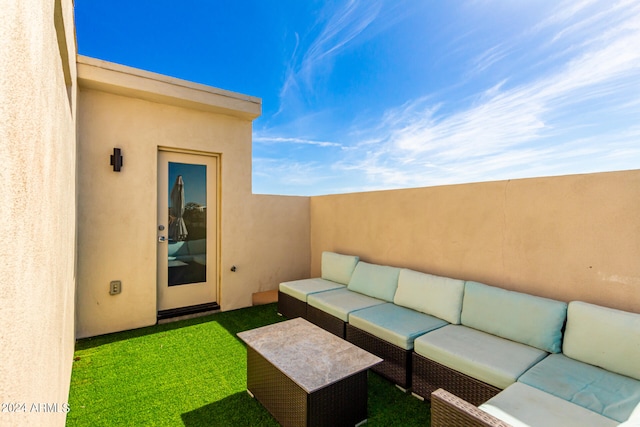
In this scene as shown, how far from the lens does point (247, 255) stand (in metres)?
5.01

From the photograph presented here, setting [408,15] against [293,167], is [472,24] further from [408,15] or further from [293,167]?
[293,167]

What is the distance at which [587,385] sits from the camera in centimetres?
193

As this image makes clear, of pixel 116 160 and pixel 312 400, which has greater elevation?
pixel 116 160

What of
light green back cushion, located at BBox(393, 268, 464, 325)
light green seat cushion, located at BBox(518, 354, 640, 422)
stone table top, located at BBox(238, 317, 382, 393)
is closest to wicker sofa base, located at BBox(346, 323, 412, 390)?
stone table top, located at BBox(238, 317, 382, 393)

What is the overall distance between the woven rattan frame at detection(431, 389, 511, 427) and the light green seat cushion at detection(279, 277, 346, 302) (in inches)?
96.3

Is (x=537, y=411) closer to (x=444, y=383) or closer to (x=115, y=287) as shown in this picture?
(x=444, y=383)

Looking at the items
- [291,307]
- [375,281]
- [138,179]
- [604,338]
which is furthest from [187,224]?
[604,338]

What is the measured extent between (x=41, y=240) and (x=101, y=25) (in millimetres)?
4164

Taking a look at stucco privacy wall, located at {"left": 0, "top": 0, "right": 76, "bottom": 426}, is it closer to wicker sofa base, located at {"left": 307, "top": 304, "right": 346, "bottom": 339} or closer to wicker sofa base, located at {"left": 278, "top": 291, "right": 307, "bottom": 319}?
wicker sofa base, located at {"left": 307, "top": 304, "right": 346, "bottom": 339}

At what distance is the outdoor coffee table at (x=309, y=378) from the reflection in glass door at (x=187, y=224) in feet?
8.05

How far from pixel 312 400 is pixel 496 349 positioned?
159 centimetres

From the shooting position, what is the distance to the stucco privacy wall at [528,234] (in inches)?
94.0

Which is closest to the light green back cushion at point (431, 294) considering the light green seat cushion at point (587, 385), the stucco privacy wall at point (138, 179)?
the light green seat cushion at point (587, 385)

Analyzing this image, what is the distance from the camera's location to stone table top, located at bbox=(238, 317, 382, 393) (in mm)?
2020
